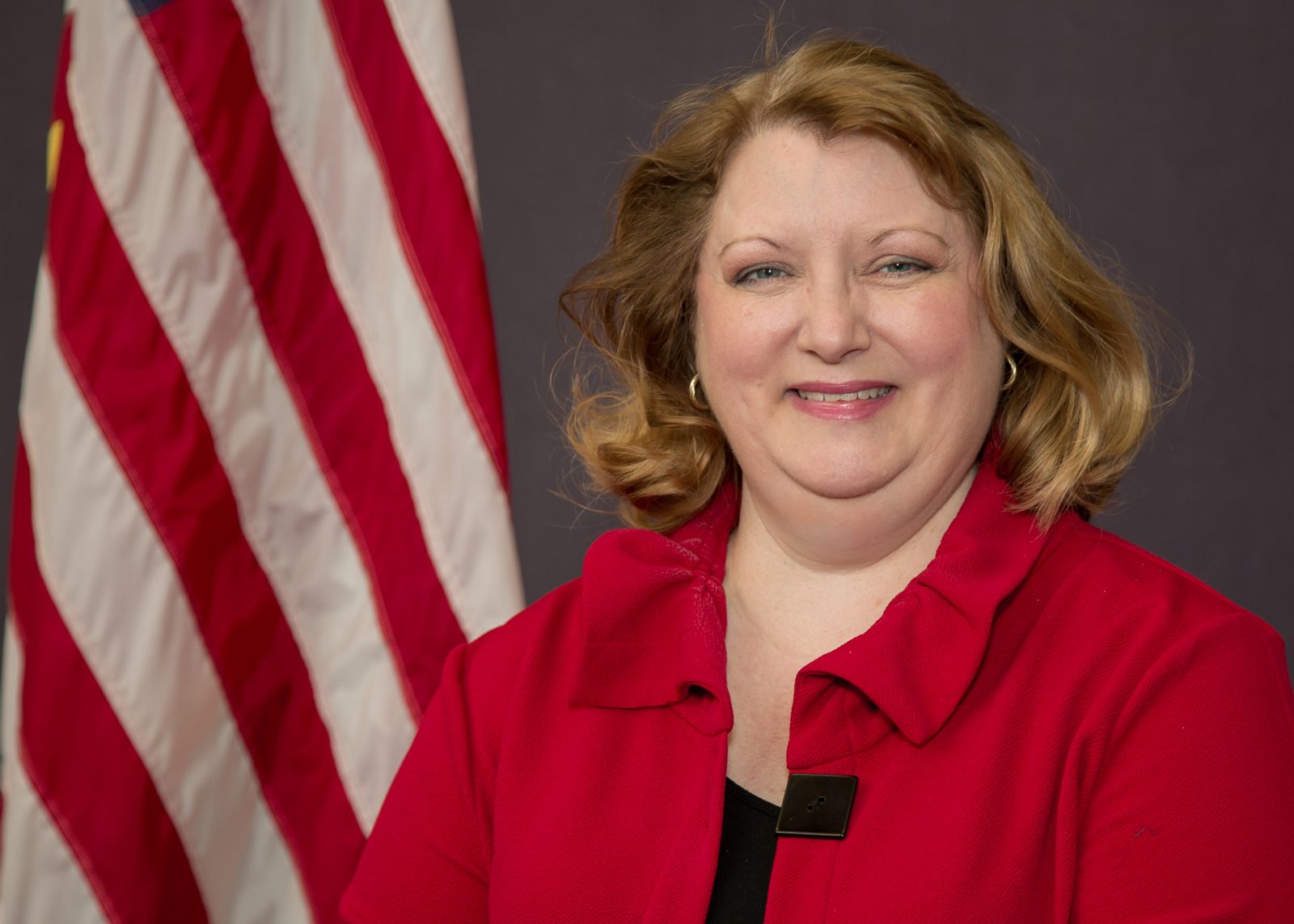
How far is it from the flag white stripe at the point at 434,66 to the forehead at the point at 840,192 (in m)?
0.62

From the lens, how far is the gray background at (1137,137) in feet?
9.87

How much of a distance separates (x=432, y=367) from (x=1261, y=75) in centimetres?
186

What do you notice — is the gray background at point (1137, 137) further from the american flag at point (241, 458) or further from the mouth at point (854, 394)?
the mouth at point (854, 394)

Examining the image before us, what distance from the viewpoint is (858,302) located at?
4.83ft

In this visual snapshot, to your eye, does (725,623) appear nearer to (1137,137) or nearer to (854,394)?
(854,394)

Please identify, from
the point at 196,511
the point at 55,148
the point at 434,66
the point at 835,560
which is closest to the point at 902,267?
the point at 835,560

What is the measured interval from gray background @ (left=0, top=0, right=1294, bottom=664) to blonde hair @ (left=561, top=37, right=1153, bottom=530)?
1.23 meters

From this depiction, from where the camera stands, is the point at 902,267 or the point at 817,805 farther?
the point at 902,267

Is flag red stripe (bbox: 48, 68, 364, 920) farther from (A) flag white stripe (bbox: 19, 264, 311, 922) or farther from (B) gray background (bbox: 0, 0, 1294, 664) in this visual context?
(B) gray background (bbox: 0, 0, 1294, 664)

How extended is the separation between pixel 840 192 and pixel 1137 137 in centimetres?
177

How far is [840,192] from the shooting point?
148 cm

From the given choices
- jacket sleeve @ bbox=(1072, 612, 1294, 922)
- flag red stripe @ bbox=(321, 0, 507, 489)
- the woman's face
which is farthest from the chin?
flag red stripe @ bbox=(321, 0, 507, 489)

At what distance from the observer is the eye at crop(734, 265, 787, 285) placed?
1.54 metres

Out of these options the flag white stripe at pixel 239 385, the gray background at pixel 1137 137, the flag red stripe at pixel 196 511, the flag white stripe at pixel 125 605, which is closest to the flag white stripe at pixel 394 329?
the flag white stripe at pixel 239 385
